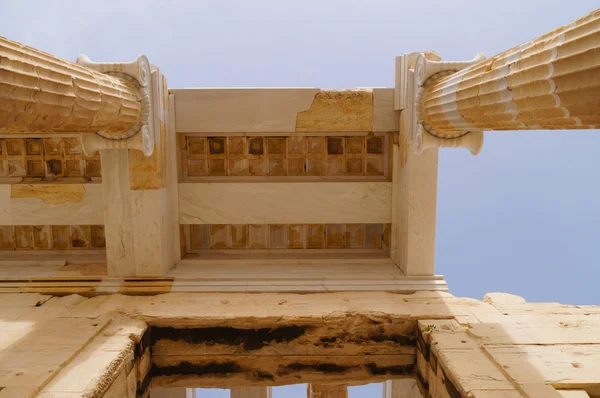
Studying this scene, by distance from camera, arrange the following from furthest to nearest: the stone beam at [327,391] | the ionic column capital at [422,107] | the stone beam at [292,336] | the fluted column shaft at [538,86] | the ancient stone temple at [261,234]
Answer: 1. the stone beam at [327,391]
2. the ionic column capital at [422,107]
3. the stone beam at [292,336]
4. the ancient stone temple at [261,234]
5. the fluted column shaft at [538,86]

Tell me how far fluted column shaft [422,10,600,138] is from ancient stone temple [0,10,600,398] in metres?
0.02

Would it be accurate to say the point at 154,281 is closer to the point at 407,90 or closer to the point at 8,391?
the point at 8,391

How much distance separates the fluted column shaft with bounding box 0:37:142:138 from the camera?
2953mm

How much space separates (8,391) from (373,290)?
419 centimetres

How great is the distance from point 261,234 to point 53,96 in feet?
13.6

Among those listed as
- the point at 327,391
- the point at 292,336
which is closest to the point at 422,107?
the point at 292,336

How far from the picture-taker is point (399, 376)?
5.07m

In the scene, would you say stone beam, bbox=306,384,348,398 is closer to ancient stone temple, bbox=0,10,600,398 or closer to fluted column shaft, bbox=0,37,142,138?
ancient stone temple, bbox=0,10,600,398

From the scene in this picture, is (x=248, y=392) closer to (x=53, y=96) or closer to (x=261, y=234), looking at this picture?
(x=261, y=234)

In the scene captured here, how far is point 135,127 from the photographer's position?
5.18 m

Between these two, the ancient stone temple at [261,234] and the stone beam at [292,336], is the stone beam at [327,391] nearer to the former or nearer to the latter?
the ancient stone temple at [261,234]

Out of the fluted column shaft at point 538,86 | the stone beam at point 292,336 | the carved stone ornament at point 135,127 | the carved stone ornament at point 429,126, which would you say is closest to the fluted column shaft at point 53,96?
the carved stone ornament at point 135,127

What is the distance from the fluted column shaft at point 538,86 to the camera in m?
2.38

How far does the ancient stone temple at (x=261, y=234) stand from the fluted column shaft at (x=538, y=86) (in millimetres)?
16
